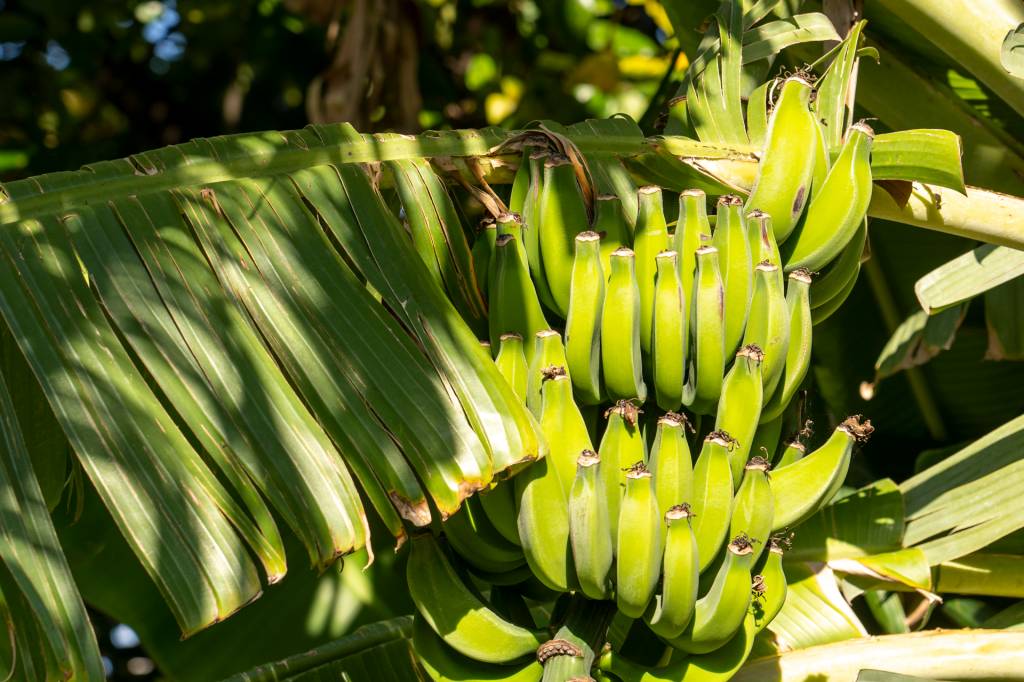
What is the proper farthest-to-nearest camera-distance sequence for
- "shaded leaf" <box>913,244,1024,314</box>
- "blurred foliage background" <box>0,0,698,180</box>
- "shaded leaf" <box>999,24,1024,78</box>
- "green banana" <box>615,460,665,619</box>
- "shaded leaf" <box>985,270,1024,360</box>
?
"blurred foliage background" <box>0,0,698,180</box> < "shaded leaf" <box>985,270,1024,360</box> < "shaded leaf" <box>913,244,1024,314</box> < "shaded leaf" <box>999,24,1024,78</box> < "green banana" <box>615,460,665,619</box>

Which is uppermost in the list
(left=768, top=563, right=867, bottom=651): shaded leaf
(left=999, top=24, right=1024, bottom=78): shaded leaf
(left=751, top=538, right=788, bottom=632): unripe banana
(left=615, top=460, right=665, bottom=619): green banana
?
(left=999, top=24, right=1024, bottom=78): shaded leaf

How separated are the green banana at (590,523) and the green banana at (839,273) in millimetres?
383

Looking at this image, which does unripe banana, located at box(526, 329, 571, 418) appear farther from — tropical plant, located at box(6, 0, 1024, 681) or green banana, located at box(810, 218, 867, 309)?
green banana, located at box(810, 218, 867, 309)

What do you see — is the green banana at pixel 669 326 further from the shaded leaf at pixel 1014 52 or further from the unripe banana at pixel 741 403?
the shaded leaf at pixel 1014 52

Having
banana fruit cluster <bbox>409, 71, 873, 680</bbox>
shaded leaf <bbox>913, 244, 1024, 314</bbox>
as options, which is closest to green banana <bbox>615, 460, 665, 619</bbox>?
banana fruit cluster <bbox>409, 71, 873, 680</bbox>

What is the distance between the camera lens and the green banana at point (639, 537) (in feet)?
3.12

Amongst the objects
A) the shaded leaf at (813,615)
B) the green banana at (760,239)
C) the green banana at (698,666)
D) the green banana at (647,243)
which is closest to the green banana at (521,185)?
the green banana at (647,243)

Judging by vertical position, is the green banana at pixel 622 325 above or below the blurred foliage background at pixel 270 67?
above

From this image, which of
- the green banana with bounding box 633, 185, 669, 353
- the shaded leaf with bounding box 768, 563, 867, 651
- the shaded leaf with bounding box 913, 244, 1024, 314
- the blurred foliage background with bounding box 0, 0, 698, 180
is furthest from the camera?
the blurred foliage background with bounding box 0, 0, 698, 180

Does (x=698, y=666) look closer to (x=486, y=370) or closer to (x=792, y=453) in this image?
(x=792, y=453)

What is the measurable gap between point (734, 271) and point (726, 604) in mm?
314

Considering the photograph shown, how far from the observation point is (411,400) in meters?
0.96

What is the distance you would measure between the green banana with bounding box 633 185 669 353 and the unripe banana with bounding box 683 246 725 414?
0.05 m

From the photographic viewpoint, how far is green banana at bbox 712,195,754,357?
1053 millimetres
